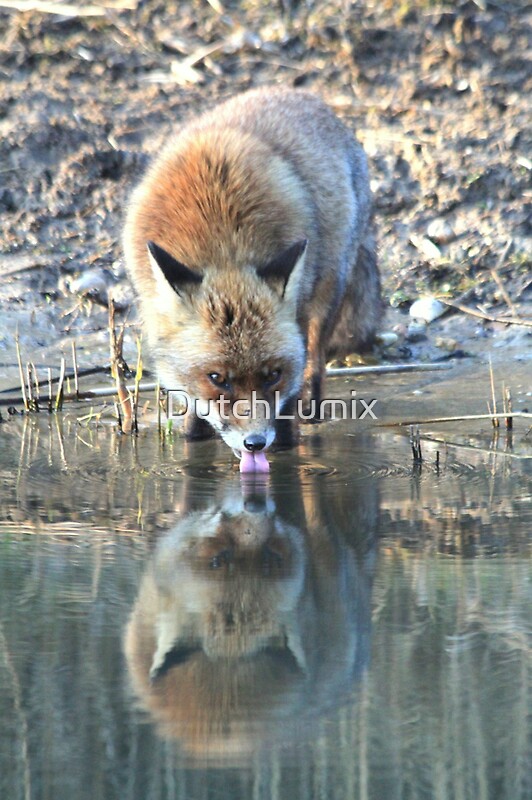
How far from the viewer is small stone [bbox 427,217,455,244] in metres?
9.91

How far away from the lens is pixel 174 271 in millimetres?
5680

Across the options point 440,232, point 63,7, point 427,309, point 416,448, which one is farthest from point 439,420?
point 63,7

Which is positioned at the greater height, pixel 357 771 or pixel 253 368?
pixel 253 368

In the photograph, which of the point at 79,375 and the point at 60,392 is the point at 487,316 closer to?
the point at 79,375

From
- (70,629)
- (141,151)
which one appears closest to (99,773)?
(70,629)

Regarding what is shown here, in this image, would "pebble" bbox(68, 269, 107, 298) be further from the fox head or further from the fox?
the fox head

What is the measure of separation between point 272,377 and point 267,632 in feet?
7.64

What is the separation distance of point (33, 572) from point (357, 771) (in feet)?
6.11

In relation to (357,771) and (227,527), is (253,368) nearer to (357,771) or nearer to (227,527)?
(227,527)

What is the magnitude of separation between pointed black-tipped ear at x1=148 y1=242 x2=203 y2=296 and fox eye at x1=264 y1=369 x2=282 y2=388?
61cm

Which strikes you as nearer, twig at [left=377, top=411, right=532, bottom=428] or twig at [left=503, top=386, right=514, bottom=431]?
twig at [left=377, top=411, right=532, bottom=428]

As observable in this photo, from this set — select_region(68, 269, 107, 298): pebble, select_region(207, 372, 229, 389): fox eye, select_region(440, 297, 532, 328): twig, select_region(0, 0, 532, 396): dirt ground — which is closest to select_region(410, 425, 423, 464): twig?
select_region(207, 372, 229, 389): fox eye

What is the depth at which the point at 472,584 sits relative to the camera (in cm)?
418

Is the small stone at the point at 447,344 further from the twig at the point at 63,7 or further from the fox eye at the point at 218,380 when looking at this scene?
the twig at the point at 63,7
